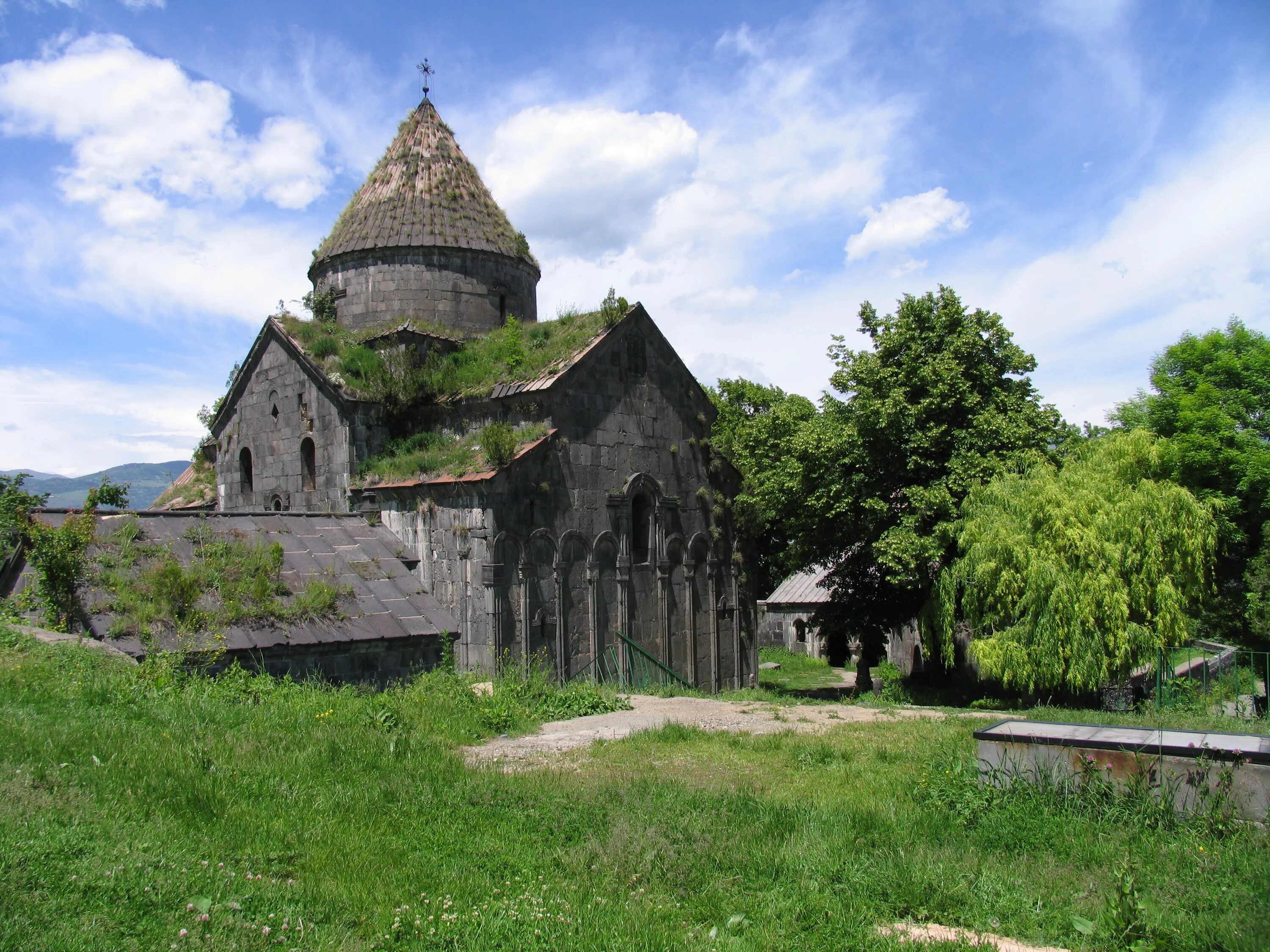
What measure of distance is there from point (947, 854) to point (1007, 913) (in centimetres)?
65

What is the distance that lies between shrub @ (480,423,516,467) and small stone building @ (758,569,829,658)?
733 inches

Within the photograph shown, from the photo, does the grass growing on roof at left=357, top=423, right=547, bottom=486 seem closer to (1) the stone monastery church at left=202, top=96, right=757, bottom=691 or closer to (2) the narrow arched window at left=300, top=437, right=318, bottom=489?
(1) the stone monastery church at left=202, top=96, right=757, bottom=691

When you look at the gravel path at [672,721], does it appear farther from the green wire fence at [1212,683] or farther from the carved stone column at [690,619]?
the carved stone column at [690,619]

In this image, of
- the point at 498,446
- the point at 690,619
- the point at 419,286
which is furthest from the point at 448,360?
the point at 690,619

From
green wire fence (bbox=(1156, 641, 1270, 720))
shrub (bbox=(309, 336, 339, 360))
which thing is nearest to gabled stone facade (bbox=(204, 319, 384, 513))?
shrub (bbox=(309, 336, 339, 360))

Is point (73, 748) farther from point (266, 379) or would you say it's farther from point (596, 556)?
point (266, 379)

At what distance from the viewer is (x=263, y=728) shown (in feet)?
23.2

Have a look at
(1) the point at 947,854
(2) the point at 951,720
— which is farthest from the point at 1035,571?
(1) the point at 947,854

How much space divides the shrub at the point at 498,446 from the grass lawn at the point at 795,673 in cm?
A: 987

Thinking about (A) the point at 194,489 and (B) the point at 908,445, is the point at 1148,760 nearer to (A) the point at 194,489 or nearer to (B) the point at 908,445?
(B) the point at 908,445

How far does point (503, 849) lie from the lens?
5141mm

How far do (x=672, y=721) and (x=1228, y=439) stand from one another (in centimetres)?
1990

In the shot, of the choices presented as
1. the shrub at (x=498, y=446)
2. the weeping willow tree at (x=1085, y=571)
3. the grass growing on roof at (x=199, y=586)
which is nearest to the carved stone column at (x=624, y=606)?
the shrub at (x=498, y=446)

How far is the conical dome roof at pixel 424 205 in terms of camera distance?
16156mm
